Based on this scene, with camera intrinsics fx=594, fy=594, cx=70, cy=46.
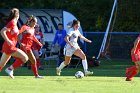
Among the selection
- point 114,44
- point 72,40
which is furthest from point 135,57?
point 114,44

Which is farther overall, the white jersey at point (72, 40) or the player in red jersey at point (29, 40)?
the white jersey at point (72, 40)

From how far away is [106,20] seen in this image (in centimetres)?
3528

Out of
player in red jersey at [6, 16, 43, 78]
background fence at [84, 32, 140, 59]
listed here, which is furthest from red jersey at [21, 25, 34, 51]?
background fence at [84, 32, 140, 59]

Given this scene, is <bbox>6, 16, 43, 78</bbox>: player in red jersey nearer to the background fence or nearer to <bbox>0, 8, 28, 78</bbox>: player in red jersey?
<bbox>0, 8, 28, 78</bbox>: player in red jersey

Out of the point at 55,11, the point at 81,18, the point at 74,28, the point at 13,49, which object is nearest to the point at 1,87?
the point at 13,49

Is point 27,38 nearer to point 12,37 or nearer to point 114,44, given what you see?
point 12,37

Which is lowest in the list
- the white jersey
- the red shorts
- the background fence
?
the background fence

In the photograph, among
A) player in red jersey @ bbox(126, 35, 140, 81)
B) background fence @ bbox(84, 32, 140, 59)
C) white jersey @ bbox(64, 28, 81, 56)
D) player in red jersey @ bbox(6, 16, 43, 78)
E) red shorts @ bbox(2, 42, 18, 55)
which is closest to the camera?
player in red jersey @ bbox(126, 35, 140, 81)

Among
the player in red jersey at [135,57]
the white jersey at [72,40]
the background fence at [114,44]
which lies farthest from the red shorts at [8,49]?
the background fence at [114,44]

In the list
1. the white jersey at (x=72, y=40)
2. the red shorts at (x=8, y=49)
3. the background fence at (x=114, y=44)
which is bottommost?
the background fence at (x=114, y=44)

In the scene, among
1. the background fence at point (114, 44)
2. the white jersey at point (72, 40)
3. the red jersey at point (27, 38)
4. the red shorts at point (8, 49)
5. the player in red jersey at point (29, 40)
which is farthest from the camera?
the background fence at point (114, 44)

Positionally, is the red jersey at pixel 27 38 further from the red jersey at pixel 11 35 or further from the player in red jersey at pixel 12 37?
the red jersey at pixel 11 35

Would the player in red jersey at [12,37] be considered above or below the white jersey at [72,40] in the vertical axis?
above

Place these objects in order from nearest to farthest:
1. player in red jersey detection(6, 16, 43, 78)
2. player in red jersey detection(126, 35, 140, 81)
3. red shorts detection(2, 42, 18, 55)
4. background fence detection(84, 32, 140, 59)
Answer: player in red jersey detection(126, 35, 140, 81)
red shorts detection(2, 42, 18, 55)
player in red jersey detection(6, 16, 43, 78)
background fence detection(84, 32, 140, 59)
